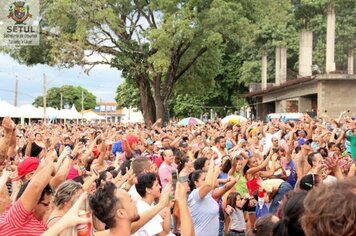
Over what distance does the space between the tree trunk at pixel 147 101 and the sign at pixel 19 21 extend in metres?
6.28

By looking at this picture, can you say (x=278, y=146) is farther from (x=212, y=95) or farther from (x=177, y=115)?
(x=177, y=115)

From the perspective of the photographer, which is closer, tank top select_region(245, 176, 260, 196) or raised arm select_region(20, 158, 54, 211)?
raised arm select_region(20, 158, 54, 211)

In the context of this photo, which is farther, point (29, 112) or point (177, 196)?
point (29, 112)

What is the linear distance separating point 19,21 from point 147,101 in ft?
26.8

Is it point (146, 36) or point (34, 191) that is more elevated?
point (146, 36)

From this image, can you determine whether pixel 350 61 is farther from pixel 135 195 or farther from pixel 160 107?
pixel 135 195

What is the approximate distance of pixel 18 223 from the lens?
3.46 m

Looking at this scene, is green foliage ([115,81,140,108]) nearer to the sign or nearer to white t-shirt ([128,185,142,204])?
→ the sign

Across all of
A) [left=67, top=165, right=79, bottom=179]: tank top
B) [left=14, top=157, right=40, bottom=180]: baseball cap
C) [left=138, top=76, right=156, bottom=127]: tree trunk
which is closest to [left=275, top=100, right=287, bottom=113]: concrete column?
[left=138, top=76, right=156, bottom=127]: tree trunk

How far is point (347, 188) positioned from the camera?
220 cm

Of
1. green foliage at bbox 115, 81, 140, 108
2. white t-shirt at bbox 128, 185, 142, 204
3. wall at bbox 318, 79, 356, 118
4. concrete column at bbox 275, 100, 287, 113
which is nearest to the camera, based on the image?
white t-shirt at bbox 128, 185, 142, 204

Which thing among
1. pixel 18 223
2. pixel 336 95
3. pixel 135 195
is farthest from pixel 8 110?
pixel 18 223

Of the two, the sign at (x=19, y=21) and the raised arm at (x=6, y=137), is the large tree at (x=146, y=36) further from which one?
the raised arm at (x=6, y=137)

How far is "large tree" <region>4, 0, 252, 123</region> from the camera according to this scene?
85.0 ft
